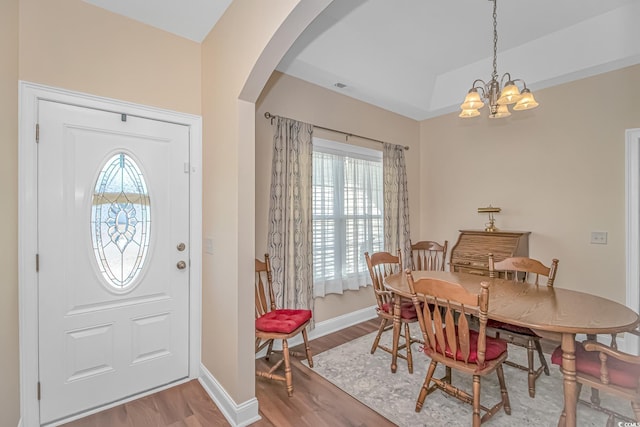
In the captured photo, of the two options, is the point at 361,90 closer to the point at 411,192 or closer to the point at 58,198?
the point at 411,192

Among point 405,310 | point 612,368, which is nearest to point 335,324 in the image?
point 405,310

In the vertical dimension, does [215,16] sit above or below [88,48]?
above

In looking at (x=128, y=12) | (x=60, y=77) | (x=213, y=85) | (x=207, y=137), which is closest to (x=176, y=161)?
(x=207, y=137)

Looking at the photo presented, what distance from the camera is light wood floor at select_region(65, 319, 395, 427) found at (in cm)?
197

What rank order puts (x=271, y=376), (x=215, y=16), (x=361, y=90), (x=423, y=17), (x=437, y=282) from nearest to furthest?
(x=437, y=282) < (x=215, y=16) < (x=271, y=376) < (x=423, y=17) < (x=361, y=90)

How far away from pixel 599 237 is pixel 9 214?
497 centimetres

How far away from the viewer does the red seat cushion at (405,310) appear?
2638 millimetres

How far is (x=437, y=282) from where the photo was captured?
1854 mm

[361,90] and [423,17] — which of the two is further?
[361,90]

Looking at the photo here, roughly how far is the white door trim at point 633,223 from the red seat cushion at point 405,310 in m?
2.19

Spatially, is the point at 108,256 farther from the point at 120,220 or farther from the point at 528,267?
the point at 528,267

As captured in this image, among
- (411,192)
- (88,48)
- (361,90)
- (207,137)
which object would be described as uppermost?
A: (361,90)

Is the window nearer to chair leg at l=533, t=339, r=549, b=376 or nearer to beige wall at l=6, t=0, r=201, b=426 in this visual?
beige wall at l=6, t=0, r=201, b=426

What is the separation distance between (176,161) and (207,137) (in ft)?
1.07
